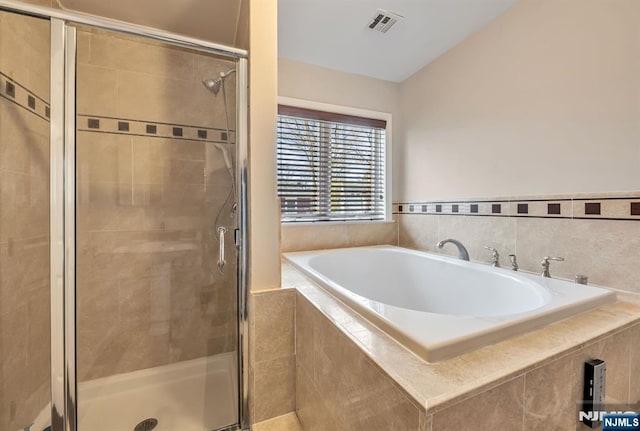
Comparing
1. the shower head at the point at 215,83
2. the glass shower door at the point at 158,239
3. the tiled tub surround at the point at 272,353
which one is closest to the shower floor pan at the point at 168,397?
the glass shower door at the point at 158,239

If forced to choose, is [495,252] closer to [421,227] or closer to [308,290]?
[421,227]

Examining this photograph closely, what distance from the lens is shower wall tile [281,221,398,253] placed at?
2.19 metres

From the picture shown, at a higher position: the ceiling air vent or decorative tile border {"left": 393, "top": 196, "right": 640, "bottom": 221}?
the ceiling air vent

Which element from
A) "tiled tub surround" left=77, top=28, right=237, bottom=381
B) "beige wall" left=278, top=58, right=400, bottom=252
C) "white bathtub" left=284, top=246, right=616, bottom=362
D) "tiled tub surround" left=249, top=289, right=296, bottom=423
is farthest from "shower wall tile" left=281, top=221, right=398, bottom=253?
"tiled tub surround" left=249, top=289, right=296, bottom=423

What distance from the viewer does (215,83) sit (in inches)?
60.4

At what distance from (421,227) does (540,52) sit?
1.40 metres

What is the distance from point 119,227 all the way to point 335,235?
1549 millimetres

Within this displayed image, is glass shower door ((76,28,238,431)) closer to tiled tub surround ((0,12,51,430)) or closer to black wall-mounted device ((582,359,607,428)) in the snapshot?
tiled tub surround ((0,12,51,430))

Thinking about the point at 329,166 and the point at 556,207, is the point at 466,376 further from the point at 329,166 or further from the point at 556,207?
the point at 329,166

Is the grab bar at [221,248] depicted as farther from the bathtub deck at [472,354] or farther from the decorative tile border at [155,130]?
the bathtub deck at [472,354]

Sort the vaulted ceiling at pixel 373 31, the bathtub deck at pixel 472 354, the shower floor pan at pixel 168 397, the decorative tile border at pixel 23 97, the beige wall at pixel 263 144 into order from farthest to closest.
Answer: the vaulted ceiling at pixel 373 31 → the shower floor pan at pixel 168 397 → the beige wall at pixel 263 144 → the decorative tile border at pixel 23 97 → the bathtub deck at pixel 472 354

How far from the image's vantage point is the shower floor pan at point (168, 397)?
1289mm

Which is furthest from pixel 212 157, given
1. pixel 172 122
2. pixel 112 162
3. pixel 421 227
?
pixel 421 227

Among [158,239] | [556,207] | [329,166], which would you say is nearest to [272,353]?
[158,239]
